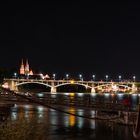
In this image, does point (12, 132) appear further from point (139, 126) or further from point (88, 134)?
point (139, 126)

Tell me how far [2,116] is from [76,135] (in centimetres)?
2384

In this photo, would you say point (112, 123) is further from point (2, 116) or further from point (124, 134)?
point (2, 116)

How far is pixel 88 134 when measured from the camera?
35.5 m

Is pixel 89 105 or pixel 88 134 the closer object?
pixel 88 134

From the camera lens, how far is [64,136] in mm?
33938

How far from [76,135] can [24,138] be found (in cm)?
451

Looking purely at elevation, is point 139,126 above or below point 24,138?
above

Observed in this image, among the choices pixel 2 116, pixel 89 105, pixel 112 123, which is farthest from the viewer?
pixel 2 116

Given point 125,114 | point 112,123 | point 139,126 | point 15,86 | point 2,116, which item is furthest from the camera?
point 15,86

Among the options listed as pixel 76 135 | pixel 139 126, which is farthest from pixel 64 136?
pixel 139 126

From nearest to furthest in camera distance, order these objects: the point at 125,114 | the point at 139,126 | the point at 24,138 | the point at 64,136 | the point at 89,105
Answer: the point at 139,126
the point at 24,138
the point at 64,136
the point at 125,114
the point at 89,105

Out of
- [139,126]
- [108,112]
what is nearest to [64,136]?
[108,112]

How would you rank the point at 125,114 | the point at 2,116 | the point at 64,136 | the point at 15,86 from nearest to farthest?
the point at 64,136 < the point at 125,114 < the point at 2,116 < the point at 15,86

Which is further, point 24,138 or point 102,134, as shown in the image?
point 102,134
